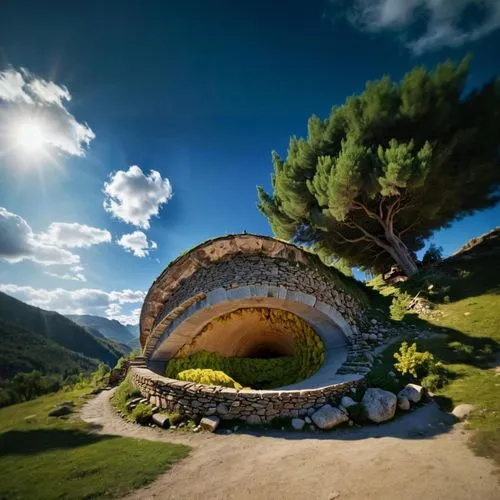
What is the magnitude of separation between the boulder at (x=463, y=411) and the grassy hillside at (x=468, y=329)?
0.10 metres

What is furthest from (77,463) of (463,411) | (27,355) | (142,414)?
(27,355)

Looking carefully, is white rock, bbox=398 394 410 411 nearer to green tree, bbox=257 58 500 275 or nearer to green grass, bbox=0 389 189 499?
green grass, bbox=0 389 189 499

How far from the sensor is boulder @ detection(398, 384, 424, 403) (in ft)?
17.8

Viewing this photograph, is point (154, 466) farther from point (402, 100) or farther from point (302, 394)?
point (402, 100)

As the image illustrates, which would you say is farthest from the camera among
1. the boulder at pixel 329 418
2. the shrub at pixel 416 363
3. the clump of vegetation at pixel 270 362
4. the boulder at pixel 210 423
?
the clump of vegetation at pixel 270 362

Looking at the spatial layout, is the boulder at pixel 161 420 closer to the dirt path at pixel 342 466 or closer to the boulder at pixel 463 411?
the dirt path at pixel 342 466

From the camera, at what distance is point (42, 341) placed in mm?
55250

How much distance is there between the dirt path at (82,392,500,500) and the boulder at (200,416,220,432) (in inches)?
10.4

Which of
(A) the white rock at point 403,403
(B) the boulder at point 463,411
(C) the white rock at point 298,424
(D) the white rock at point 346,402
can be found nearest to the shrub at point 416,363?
(A) the white rock at point 403,403

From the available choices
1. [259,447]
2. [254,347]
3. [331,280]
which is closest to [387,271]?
[331,280]

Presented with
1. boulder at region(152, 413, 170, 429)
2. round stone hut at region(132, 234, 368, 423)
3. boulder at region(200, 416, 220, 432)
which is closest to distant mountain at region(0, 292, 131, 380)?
round stone hut at region(132, 234, 368, 423)

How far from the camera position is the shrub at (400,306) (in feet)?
33.7

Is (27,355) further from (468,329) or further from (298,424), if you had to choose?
(468,329)

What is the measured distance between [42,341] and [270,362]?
66373 millimetres
